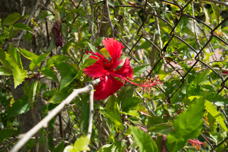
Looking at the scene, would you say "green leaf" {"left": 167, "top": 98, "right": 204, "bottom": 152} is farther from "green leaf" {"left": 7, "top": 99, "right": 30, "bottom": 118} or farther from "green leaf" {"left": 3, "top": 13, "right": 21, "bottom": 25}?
"green leaf" {"left": 3, "top": 13, "right": 21, "bottom": 25}

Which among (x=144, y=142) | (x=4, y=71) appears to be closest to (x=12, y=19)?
(x=4, y=71)

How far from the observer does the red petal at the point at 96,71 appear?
650 millimetres

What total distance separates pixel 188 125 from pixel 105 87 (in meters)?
0.24

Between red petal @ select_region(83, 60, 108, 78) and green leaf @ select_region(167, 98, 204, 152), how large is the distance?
0.24m

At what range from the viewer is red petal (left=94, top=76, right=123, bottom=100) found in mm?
645

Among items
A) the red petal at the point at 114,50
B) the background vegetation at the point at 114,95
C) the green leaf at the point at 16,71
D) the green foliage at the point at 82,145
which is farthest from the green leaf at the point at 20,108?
the green foliage at the point at 82,145

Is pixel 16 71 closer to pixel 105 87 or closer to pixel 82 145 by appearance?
pixel 105 87

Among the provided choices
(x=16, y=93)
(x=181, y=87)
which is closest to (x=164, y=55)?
(x=181, y=87)

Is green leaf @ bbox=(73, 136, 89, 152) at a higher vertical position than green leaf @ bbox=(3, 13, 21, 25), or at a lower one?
lower

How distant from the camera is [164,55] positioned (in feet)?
3.26

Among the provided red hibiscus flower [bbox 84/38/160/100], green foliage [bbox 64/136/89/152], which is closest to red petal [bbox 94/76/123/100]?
red hibiscus flower [bbox 84/38/160/100]

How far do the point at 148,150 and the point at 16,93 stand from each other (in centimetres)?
88

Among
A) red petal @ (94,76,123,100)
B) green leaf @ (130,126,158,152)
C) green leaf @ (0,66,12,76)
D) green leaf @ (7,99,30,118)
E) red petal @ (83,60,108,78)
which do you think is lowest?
green leaf @ (130,126,158,152)

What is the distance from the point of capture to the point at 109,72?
0.69 metres
